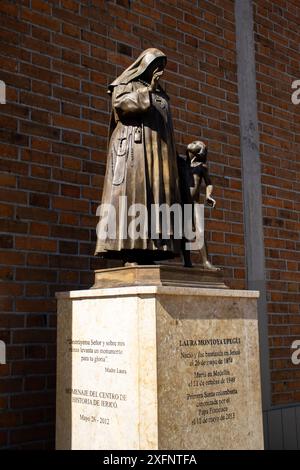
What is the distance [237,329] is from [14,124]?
5.90 feet

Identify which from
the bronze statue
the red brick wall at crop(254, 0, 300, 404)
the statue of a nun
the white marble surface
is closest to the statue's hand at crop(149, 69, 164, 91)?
the statue of a nun

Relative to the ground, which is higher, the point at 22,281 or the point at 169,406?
the point at 22,281

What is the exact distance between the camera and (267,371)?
15.9 feet

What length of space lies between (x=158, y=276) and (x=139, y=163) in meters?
0.62

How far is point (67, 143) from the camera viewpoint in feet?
12.4

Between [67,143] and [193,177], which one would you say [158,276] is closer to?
[193,177]

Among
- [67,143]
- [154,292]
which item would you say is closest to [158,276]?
[154,292]

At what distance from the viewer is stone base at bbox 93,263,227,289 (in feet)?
9.14

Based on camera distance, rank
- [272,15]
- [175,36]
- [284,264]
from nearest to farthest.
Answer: [175,36] → [284,264] → [272,15]

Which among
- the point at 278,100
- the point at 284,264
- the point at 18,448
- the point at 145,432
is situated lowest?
the point at 18,448

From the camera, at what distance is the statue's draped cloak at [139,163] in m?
2.97

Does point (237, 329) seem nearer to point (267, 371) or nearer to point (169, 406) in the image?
point (169, 406)

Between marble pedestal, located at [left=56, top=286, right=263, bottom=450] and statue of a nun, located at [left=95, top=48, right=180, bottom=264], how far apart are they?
1.01 ft

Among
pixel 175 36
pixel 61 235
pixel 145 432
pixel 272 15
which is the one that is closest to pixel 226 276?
pixel 61 235
